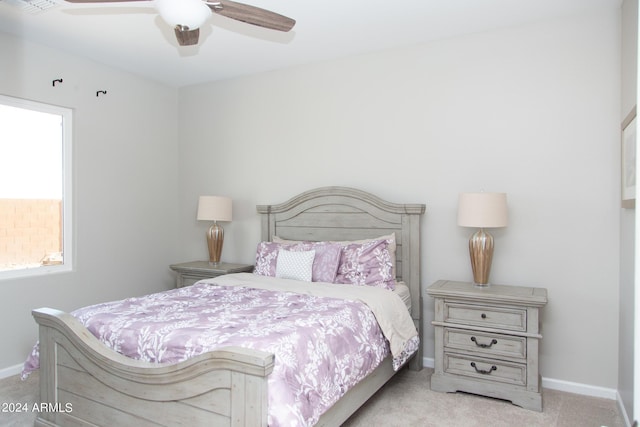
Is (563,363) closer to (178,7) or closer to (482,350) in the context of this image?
(482,350)

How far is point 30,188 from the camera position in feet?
11.9

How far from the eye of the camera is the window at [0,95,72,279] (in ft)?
11.4

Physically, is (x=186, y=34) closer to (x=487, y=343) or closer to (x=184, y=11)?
(x=184, y=11)

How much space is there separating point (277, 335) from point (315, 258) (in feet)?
4.82

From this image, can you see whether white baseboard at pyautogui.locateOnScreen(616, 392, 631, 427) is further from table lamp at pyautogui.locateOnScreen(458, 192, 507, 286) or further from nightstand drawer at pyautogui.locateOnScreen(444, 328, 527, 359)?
table lamp at pyautogui.locateOnScreen(458, 192, 507, 286)

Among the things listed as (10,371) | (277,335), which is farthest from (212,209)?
(277,335)

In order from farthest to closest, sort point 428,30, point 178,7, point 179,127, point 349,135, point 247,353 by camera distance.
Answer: point 179,127, point 349,135, point 428,30, point 178,7, point 247,353

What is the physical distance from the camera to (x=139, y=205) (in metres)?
4.48

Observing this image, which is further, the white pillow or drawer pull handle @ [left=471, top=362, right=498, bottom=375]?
the white pillow

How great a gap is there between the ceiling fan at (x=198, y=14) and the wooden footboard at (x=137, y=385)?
58.5 inches

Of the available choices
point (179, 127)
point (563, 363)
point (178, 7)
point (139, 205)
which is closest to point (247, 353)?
point (178, 7)

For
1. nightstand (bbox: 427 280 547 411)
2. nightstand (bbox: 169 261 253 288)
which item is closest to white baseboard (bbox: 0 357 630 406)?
nightstand (bbox: 427 280 547 411)

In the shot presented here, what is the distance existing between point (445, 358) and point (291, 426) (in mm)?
1644

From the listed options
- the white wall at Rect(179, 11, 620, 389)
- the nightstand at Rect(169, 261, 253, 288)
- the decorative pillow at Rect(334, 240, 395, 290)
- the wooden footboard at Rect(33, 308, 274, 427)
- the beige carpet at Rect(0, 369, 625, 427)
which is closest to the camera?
the wooden footboard at Rect(33, 308, 274, 427)
